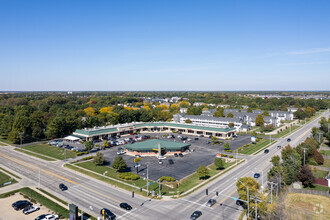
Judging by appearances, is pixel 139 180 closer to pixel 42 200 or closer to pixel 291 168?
pixel 42 200

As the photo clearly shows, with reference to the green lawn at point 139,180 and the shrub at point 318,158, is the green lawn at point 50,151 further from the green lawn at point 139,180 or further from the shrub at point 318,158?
the shrub at point 318,158

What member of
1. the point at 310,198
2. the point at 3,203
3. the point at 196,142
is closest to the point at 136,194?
the point at 3,203

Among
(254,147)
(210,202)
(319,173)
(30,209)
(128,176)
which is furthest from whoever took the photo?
(254,147)

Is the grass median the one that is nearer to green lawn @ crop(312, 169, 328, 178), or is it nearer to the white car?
the white car

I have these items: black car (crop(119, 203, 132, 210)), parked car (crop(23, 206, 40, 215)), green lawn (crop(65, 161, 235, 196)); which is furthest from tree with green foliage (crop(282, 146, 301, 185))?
parked car (crop(23, 206, 40, 215))

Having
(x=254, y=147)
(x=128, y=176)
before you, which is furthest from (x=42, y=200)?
(x=254, y=147)

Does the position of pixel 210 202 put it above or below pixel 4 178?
above
